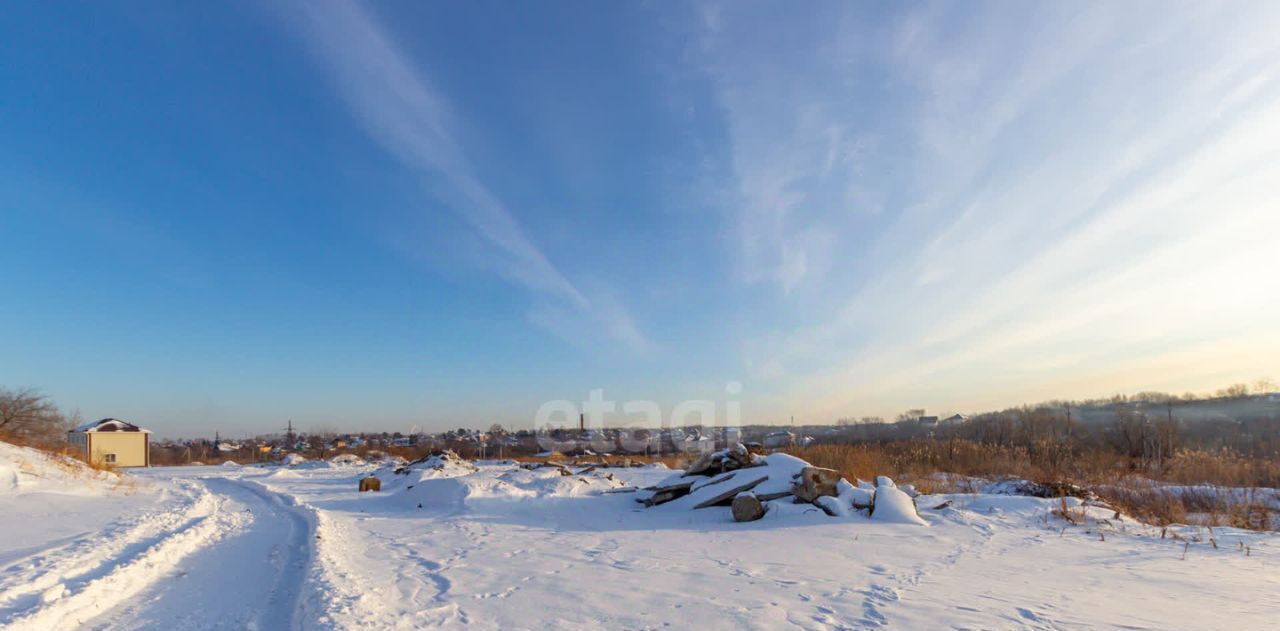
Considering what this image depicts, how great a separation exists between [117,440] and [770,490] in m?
46.8

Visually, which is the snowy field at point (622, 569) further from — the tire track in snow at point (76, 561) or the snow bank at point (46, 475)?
the snow bank at point (46, 475)

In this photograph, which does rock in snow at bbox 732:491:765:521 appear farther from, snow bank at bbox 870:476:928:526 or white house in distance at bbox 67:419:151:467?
white house in distance at bbox 67:419:151:467

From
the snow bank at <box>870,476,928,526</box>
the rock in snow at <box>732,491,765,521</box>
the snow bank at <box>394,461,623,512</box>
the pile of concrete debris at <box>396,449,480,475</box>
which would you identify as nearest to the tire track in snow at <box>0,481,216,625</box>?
the snow bank at <box>394,461,623,512</box>

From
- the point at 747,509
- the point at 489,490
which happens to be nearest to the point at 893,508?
the point at 747,509

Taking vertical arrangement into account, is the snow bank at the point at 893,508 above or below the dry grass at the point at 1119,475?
above

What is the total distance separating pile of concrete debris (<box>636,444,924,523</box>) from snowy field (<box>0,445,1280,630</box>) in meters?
0.35

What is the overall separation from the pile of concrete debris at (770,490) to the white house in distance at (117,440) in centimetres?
4224

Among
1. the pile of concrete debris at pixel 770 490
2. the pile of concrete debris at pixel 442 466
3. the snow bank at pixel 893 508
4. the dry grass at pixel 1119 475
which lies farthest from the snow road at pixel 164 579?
the pile of concrete debris at pixel 442 466

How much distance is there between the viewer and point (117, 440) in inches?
1623

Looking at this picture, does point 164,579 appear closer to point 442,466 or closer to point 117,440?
point 442,466

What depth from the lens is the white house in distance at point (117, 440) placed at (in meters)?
39.9

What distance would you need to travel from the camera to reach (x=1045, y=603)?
555 centimetres

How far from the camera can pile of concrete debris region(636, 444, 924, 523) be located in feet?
36.1

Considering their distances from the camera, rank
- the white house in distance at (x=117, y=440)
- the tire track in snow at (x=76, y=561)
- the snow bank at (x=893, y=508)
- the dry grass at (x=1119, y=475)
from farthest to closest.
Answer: the white house in distance at (x=117, y=440) → the dry grass at (x=1119, y=475) → the snow bank at (x=893, y=508) → the tire track in snow at (x=76, y=561)
